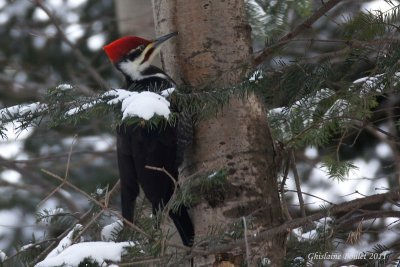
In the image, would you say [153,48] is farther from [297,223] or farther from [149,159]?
[297,223]

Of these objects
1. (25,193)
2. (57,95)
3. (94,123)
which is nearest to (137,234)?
(57,95)

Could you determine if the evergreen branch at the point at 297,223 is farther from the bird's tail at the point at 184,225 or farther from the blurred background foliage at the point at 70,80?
the blurred background foliage at the point at 70,80

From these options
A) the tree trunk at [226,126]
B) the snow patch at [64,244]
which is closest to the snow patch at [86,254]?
the snow patch at [64,244]

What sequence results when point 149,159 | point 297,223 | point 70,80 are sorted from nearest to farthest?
point 297,223 → point 149,159 → point 70,80

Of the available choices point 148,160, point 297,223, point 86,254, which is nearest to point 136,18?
point 148,160

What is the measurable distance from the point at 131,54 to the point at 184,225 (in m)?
1.22

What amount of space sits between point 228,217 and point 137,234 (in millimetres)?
726

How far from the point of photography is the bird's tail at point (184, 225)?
359cm

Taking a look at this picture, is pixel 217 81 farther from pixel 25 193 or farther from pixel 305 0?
pixel 25 193

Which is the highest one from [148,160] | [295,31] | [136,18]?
→ [136,18]

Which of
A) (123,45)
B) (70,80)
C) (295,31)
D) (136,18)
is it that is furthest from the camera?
(70,80)

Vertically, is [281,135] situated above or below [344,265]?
above

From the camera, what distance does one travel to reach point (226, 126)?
3.67 metres

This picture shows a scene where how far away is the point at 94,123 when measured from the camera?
7.02 metres
